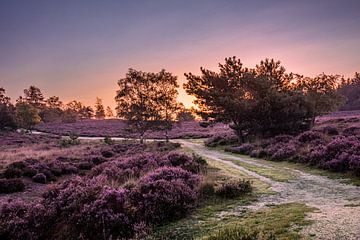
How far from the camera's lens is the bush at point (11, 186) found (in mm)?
18703

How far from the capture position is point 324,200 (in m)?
11.0

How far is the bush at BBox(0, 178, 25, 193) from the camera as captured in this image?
61.4 feet

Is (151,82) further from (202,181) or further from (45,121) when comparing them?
(45,121)

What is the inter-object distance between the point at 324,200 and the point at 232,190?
10.8 ft

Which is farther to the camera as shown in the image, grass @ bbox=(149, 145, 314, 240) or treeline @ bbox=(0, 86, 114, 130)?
treeline @ bbox=(0, 86, 114, 130)

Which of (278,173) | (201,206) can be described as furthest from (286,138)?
(201,206)

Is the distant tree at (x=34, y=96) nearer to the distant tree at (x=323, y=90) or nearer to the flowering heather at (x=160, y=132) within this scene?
the flowering heather at (x=160, y=132)

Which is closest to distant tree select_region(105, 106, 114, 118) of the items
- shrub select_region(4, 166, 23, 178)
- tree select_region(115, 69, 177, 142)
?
tree select_region(115, 69, 177, 142)

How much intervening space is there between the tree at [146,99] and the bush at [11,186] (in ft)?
99.6

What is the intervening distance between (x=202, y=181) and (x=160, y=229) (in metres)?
4.42

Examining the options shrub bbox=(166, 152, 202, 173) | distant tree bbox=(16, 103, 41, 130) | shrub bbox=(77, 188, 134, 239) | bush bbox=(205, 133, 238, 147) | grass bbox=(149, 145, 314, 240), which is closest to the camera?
grass bbox=(149, 145, 314, 240)

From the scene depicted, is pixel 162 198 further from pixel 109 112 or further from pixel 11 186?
pixel 109 112

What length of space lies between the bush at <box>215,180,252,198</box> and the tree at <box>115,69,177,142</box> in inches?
1430

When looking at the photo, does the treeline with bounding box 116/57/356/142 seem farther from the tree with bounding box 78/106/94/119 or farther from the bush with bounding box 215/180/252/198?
the tree with bounding box 78/106/94/119
